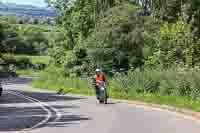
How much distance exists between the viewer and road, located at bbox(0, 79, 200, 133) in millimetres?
19984

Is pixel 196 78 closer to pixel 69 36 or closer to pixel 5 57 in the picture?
pixel 69 36

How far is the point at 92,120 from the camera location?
23.4 metres

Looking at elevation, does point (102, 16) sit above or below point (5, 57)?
above

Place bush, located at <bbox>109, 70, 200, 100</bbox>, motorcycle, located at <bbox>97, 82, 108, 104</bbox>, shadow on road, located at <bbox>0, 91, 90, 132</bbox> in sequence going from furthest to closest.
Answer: motorcycle, located at <bbox>97, 82, 108, 104</bbox>, bush, located at <bbox>109, 70, 200, 100</bbox>, shadow on road, located at <bbox>0, 91, 90, 132</bbox>

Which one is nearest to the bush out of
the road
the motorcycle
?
the road

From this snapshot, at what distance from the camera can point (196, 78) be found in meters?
31.5

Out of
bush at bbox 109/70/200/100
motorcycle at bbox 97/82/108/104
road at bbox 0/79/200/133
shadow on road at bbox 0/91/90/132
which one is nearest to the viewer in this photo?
road at bbox 0/79/200/133

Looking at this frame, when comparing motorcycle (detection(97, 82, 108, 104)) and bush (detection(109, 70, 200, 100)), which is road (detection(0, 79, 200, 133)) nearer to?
motorcycle (detection(97, 82, 108, 104))

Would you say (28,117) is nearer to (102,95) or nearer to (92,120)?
(92,120)

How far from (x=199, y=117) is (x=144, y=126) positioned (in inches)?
148

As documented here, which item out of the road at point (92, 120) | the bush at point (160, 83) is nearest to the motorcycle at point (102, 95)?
the road at point (92, 120)

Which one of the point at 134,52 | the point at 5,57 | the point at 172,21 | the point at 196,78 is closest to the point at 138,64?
the point at 134,52

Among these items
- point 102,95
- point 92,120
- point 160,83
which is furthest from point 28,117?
point 160,83

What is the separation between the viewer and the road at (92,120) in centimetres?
1998
